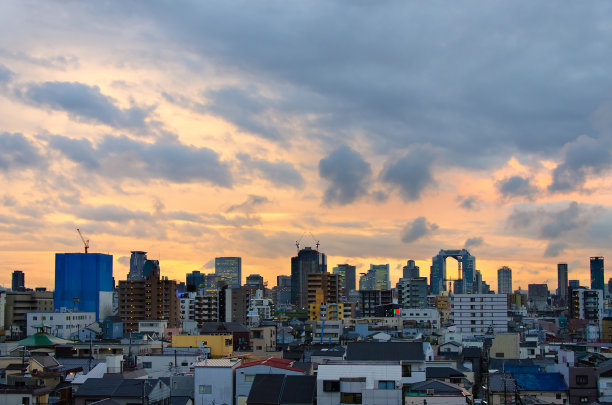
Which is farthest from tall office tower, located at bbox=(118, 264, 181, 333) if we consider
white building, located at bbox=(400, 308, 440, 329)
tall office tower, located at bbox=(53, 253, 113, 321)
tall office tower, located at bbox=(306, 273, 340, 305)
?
white building, located at bbox=(400, 308, 440, 329)

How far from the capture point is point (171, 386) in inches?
1775

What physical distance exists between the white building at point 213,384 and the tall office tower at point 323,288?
348 feet

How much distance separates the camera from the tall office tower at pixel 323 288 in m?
155

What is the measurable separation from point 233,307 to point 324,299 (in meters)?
22.7

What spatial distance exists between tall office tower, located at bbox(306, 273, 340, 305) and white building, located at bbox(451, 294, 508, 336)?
51309mm

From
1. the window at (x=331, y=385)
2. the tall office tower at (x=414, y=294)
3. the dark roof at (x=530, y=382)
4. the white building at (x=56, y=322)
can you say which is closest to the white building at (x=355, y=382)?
the window at (x=331, y=385)

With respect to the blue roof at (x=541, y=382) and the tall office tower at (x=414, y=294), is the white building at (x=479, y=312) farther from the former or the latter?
the tall office tower at (x=414, y=294)

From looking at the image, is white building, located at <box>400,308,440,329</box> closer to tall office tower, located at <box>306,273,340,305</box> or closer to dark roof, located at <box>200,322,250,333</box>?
tall office tower, located at <box>306,273,340,305</box>

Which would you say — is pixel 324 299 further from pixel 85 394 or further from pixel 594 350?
pixel 85 394

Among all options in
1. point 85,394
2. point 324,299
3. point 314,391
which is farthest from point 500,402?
point 324,299

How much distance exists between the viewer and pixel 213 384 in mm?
43750

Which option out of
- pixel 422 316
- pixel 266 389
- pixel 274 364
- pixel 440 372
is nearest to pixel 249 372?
pixel 274 364

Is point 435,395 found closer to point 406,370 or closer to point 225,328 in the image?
point 406,370

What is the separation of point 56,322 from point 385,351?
272 ft
